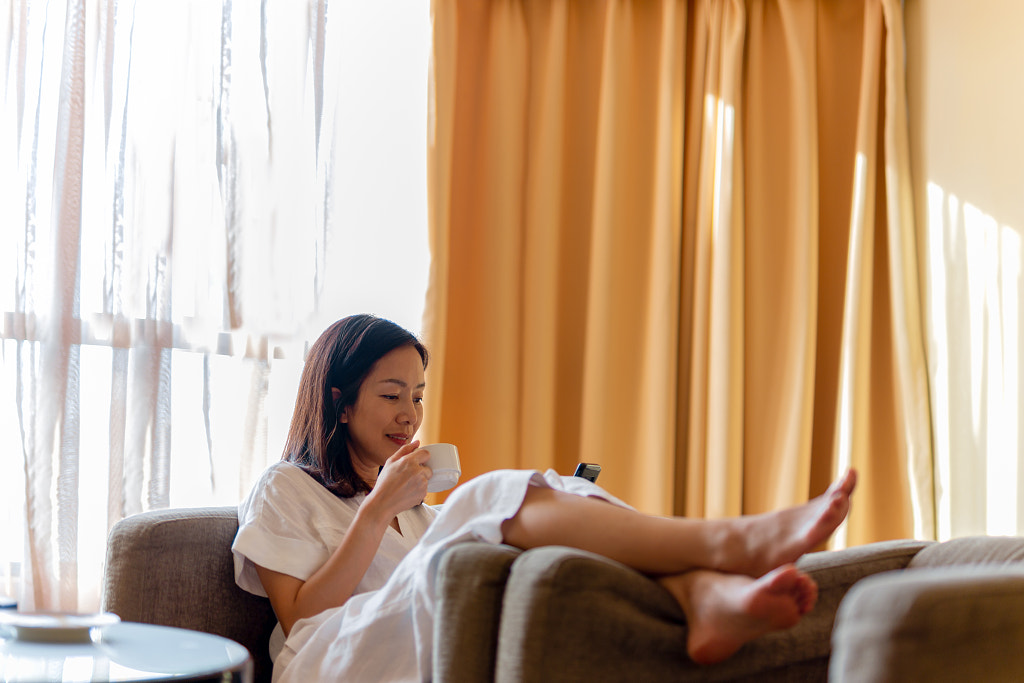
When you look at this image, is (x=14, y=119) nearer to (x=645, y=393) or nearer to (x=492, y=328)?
(x=492, y=328)

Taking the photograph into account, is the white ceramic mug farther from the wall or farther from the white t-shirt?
the wall

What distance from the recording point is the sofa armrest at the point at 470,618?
1.16 meters

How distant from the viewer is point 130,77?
8.28ft

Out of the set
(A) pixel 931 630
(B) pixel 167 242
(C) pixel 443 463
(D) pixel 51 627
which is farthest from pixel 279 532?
(B) pixel 167 242

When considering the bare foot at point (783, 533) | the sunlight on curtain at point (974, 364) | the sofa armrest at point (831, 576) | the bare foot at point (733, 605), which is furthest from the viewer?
the sunlight on curtain at point (974, 364)

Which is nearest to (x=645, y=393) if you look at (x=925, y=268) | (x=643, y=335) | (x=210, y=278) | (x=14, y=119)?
(x=643, y=335)

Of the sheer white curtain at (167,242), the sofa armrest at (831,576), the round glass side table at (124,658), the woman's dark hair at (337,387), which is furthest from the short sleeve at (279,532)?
the sheer white curtain at (167,242)

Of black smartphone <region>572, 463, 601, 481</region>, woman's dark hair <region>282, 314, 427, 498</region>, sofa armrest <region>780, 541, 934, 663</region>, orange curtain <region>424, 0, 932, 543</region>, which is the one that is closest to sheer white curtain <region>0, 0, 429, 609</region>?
orange curtain <region>424, 0, 932, 543</region>

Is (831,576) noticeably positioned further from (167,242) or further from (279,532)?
(167,242)

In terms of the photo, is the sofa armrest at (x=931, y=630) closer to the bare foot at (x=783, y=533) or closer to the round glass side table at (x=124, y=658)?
the bare foot at (x=783, y=533)

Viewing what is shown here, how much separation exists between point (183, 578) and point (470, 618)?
65 centimetres

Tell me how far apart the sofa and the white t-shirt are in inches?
3.2

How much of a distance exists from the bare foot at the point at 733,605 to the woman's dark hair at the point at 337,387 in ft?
2.78

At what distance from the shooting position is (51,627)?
1.08 metres
